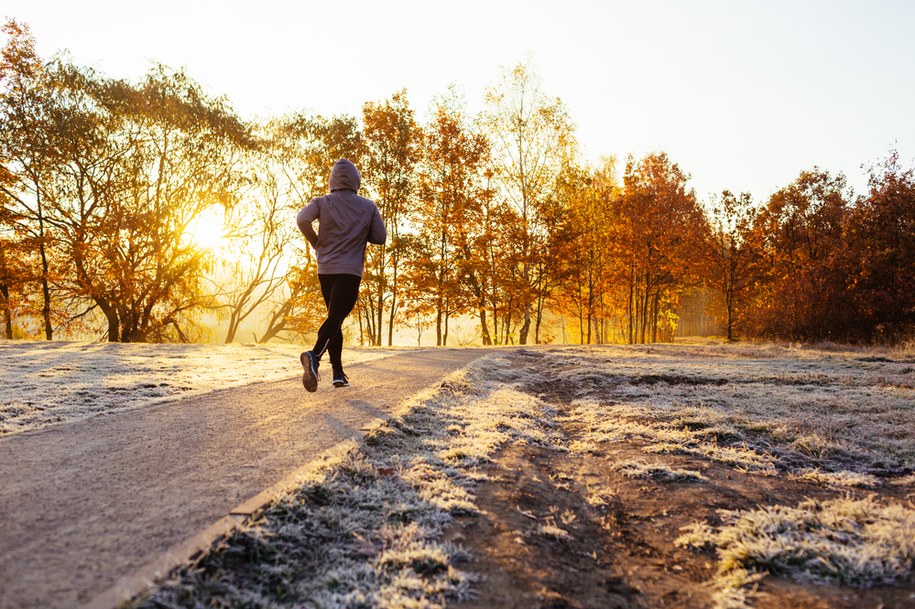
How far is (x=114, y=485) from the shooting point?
2.78m

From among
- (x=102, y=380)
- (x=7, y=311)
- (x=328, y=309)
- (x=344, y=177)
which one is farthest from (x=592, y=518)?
(x=7, y=311)

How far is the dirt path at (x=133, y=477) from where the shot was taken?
6.15 feet

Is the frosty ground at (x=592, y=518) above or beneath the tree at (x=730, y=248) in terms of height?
beneath

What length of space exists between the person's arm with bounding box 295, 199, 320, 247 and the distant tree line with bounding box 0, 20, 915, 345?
1840 centimetres

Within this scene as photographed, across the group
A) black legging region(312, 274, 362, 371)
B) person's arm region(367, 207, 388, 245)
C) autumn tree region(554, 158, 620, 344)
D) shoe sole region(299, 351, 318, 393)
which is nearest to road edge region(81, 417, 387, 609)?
shoe sole region(299, 351, 318, 393)

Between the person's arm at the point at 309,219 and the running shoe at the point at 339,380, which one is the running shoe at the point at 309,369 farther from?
the person's arm at the point at 309,219

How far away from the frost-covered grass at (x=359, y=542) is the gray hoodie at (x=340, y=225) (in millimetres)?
2410

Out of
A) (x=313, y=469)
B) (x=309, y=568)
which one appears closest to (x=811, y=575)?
(x=309, y=568)

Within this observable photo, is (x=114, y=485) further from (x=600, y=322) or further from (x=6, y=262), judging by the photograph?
(x=600, y=322)

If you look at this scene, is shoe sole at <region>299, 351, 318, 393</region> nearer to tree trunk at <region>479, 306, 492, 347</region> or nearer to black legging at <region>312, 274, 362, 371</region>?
black legging at <region>312, 274, 362, 371</region>

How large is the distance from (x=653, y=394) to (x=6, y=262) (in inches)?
986

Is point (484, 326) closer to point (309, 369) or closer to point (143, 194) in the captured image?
point (143, 194)

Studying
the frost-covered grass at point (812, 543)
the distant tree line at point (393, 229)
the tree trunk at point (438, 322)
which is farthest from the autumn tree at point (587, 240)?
the frost-covered grass at point (812, 543)

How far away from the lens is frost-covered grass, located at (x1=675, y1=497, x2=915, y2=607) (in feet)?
6.97
